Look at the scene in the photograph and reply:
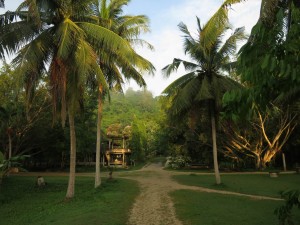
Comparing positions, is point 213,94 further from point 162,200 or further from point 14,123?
point 14,123

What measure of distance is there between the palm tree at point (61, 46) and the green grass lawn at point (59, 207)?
83.0 inches

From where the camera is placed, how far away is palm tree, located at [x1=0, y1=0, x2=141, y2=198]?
13.0 metres

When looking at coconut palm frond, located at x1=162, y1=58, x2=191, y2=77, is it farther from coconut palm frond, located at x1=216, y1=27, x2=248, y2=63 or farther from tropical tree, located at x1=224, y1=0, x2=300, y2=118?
tropical tree, located at x1=224, y1=0, x2=300, y2=118

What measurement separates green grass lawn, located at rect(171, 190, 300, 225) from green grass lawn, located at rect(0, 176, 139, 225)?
195 cm

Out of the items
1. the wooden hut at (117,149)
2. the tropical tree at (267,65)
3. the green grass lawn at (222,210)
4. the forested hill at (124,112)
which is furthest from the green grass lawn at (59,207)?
the forested hill at (124,112)

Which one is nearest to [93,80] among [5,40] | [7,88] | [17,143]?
[5,40]

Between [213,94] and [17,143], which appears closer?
[213,94]

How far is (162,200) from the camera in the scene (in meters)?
13.2

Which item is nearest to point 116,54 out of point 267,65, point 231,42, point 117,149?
point 231,42

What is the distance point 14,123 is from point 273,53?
27.6 meters

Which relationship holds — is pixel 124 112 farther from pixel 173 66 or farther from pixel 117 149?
pixel 173 66

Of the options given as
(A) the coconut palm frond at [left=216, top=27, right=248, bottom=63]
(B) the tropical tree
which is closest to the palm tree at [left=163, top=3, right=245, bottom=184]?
(A) the coconut palm frond at [left=216, top=27, right=248, bottom=63]

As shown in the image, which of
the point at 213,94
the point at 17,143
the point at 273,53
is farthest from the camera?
the point at 17,143

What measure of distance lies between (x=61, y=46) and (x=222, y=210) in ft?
27.1
